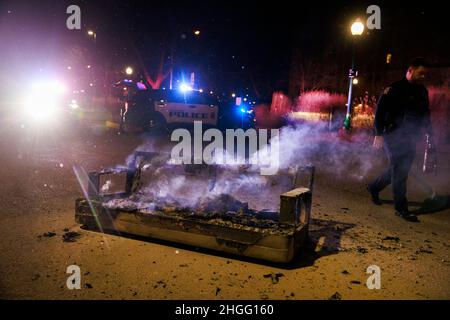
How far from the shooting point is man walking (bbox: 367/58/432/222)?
5164 mm

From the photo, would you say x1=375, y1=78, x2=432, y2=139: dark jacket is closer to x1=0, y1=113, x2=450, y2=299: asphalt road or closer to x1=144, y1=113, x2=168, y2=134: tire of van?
x1=0, y1=113, x2=450, y2=299: asphalt road

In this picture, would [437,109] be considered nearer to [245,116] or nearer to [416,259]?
[245,116]

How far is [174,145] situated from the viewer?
12172 millimetres

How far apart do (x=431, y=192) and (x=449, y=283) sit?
12.2ft

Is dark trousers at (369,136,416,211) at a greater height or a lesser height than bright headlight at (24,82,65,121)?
lesser

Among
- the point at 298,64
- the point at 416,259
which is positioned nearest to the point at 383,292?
the point at 416,259

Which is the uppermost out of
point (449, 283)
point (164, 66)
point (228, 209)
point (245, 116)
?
point (164, 66)

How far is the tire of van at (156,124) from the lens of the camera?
13.6 m

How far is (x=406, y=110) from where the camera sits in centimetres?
522

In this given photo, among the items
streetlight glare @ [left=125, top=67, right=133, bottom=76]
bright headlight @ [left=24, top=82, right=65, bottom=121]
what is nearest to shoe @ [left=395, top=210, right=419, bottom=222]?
bright headlight @ [left=24, top=82, right=65, bottom=121]

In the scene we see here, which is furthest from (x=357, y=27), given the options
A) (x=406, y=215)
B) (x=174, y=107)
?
(x=406, y=215)

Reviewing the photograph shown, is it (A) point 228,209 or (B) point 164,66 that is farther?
(B) point 164,66

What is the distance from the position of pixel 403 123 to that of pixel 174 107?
9217 millimetres

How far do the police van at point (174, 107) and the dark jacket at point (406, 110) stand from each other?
27.9 feet
